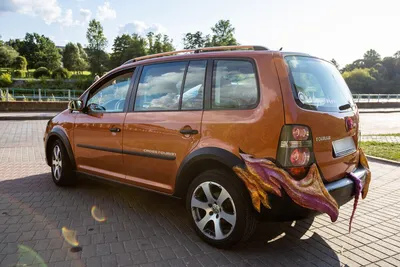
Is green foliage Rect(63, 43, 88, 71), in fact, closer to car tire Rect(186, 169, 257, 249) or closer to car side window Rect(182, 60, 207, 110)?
car side window Rect(182, 60, 207, 110)

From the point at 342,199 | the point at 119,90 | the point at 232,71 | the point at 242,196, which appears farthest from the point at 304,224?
the point at 119,90

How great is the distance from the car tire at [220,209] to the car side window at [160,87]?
2.95 feet

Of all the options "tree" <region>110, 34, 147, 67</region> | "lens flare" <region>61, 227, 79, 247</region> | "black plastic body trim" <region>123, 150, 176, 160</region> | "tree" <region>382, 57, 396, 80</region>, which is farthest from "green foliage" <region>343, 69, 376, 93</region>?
"lens flare" <region>61, 227, 79, 247</region>

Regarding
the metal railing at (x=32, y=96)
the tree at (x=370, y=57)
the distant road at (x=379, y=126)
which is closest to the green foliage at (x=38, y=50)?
the metal railing at (x=32, y=96)

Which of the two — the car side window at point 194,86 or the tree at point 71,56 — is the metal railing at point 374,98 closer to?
the car side window at point 194,86

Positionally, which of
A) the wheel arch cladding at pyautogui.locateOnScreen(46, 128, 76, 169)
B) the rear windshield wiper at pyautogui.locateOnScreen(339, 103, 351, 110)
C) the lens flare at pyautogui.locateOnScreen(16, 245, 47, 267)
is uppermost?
the rear windshield wiper at pyautogui.locateOnScreen(339, 103, 351, 110)

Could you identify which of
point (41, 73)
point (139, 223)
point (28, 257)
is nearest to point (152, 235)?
point (139, 223)

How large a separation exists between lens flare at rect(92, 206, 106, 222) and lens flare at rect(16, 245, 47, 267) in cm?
90

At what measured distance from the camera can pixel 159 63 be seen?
402 cm

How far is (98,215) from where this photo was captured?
4.13 meters

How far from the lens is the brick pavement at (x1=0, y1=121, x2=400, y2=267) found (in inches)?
120

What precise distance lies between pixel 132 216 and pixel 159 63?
1.85 m

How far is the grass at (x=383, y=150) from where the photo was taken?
310 inches

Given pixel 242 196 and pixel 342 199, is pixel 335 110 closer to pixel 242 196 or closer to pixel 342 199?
pixel 342 199
